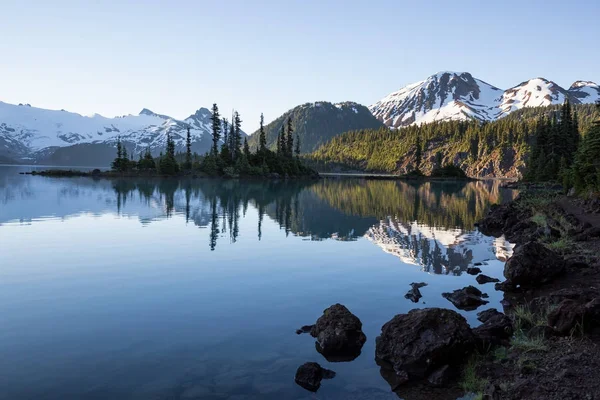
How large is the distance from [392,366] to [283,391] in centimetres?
342

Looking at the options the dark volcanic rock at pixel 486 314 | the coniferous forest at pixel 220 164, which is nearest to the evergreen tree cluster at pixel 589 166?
the dark volcanic rock at pixel 486 314

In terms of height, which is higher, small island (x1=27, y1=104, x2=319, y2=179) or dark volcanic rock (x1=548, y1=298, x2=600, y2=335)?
small island (x1=27, y1=104, x2=319, y2=179)

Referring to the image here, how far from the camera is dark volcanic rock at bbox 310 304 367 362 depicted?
1336cm

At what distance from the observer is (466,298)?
1844 cm

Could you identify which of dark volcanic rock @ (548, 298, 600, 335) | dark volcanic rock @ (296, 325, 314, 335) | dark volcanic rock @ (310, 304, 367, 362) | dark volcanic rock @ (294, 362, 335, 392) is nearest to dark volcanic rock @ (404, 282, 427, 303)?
dark volcanic rock @ (310, 304, 367, 362)

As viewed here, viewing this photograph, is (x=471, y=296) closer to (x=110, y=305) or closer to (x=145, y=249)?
(x=110, y=305)

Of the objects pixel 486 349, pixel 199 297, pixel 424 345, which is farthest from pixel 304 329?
pixel 486 349

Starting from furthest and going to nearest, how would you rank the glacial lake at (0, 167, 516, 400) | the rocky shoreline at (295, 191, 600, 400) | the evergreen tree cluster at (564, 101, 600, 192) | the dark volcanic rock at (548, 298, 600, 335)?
the evergreen tree cluster at (564, 101, 600, 192), the dark volcanic rock at (548, 298, 600, 335), the glacial lake at (0, 167, 516, 400), the rocky shoreline at (295, 191, 600, 400)

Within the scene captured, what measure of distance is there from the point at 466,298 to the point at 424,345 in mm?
7191

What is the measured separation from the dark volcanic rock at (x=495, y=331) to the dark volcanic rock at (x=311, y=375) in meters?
4.97

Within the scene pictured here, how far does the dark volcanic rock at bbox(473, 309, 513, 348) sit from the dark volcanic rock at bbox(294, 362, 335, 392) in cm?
497

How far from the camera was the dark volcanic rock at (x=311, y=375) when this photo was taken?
37.2ft

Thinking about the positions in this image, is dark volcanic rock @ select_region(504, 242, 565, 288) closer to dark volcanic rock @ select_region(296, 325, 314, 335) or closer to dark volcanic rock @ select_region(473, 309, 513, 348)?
dark volcanic rock @ select_region(473, 309, 513, 348)

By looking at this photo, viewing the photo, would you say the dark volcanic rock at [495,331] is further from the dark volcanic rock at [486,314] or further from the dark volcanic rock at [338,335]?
the dark volcanic rock at [338,335]
